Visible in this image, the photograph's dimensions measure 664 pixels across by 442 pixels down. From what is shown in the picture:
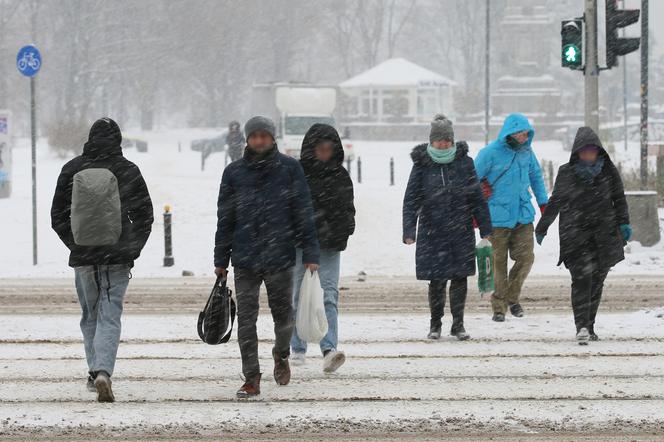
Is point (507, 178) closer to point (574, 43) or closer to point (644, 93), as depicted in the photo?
point (574, 43)

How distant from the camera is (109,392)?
7.80 m

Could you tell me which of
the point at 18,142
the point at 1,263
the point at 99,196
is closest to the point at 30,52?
the point at 1,263

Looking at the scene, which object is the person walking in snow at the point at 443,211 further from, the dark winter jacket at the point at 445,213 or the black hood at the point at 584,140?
the black hood at the point at 584,140

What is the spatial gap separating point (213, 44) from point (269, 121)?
7839cm

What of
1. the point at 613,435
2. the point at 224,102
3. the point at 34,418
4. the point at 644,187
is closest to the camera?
the point at 613,435

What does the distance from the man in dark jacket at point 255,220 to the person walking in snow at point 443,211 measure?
7.86 ft

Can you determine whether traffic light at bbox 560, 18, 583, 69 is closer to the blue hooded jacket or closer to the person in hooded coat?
Answer: the blue hooded jacket

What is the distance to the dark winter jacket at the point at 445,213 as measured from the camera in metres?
10.3

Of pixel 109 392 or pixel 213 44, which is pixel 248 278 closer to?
pixel 109 392

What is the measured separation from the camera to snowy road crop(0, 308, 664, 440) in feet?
23.3

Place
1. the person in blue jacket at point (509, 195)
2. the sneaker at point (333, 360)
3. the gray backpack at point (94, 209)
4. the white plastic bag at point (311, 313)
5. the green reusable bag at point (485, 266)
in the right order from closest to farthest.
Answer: the gray backpack at point (94, 209)
the white plastic bag at point (311, 313)
the sneaker at point (333, 360)
the green reusable bag at point (485, 266)
the person in blue jacket at point (509, 195)

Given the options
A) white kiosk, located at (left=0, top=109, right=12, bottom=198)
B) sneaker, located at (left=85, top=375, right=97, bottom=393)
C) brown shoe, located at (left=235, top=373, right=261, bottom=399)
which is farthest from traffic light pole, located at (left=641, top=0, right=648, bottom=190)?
sneaker, located at (left=85, top=375, right=97, bottom=393)

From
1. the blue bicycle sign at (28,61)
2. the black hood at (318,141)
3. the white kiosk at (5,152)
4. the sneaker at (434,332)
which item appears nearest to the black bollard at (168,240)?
the blue bicycle sign at (28,61)

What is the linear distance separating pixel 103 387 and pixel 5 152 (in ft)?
68.4
